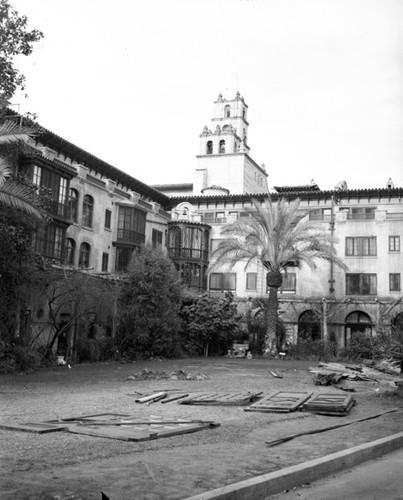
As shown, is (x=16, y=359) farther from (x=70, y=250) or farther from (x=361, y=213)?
(x=361, y=213)

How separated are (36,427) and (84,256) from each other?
3143cm

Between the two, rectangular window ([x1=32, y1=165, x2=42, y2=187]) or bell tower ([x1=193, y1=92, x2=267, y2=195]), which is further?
bell tower ([x1=193, y1=92, x2=267, y2=195])

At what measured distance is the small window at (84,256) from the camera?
40250mm

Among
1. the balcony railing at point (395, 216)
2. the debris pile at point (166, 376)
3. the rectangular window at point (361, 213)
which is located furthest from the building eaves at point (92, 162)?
the balcony railing at point (395, 216)

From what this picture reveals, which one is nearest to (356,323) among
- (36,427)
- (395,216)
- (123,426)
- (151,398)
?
(395,216)

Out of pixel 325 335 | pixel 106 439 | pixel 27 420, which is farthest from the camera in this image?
pixel 325 335

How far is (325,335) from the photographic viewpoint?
43219mm

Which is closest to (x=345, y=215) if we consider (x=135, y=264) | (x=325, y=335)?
(x=325, y=335)

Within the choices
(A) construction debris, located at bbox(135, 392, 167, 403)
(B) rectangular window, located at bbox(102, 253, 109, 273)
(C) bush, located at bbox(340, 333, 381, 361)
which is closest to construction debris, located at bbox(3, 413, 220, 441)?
(A) construction debris, located at bbox(135, 392, 167, 403)

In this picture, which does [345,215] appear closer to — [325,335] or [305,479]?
[325,335]

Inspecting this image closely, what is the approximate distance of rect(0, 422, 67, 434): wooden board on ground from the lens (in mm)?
9562

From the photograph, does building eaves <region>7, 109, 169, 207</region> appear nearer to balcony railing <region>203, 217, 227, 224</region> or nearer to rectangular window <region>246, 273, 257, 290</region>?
balcony railing <region>203, 217, 227, 224</region>

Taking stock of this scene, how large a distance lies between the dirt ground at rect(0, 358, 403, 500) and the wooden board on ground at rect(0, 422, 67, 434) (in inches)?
6.2

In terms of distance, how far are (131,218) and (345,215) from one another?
1757 cm
